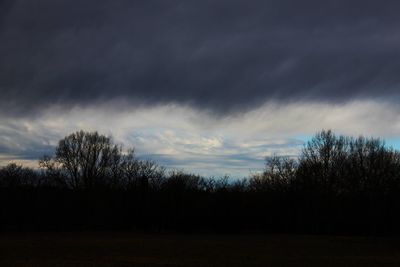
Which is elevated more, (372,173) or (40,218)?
(372,173)

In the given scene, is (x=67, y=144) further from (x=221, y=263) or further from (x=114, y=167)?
(x=221, y=263)

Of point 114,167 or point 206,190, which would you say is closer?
point 206,190

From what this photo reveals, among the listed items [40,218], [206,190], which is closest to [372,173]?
[206,190]

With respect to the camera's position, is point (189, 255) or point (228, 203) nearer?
point (189, 255)

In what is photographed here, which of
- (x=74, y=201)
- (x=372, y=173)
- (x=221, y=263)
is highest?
(x=372, y=173)

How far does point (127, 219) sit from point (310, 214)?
79.9 feet

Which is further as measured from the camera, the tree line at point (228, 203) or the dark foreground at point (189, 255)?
the tree line at point (228, 203)

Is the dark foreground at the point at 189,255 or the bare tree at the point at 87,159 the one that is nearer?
the dark foreground at the point at 189,255

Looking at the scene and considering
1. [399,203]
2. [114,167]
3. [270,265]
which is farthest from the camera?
[114,167]

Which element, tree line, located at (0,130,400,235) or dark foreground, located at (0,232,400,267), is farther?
tree line, located at (0,130,400,235)

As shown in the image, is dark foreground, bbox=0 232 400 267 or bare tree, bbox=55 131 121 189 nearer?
dark foreground, bbox=0 232 400 267

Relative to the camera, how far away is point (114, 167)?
94.6 m

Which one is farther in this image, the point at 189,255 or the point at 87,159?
the point at 87,159

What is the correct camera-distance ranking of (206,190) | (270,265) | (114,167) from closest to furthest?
(270,265) < (206,190) < (114,167)
